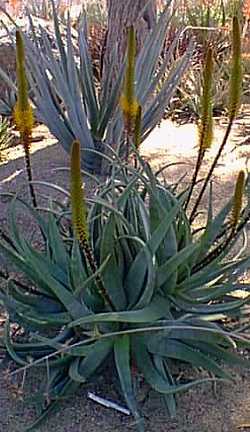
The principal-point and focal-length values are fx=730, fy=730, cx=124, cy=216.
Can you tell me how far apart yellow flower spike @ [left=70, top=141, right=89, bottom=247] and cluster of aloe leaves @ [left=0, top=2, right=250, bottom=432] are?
36 cm

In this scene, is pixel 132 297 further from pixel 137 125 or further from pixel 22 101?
pixel 22 101

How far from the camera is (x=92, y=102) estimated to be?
18.6 ft

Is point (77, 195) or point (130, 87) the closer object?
point (77, 195)

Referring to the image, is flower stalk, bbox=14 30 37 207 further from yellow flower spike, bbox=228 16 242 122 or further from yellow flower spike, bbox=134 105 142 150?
yellow flower spike, bbox=228 16 242 122

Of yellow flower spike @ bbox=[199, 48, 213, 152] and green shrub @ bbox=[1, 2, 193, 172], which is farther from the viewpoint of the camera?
green shrub @ bbox=[1, 2, 193, 172]

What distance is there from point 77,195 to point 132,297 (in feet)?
2.80

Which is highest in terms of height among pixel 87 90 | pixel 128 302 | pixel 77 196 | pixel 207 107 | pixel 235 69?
pixel 235 69

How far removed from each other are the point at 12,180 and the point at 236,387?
3.14 metres

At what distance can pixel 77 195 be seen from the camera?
221 cm

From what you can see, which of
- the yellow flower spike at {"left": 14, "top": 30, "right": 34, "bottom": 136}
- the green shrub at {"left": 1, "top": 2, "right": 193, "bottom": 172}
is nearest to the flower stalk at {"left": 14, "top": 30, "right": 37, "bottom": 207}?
the yellow flower spike at {"left": 14, "top": 30, "right": 34, "bottom": 136}

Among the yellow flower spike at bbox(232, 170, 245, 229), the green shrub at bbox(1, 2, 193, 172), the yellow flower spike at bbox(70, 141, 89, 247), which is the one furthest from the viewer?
the green shrub at bbox(1, 2, 193, 172)

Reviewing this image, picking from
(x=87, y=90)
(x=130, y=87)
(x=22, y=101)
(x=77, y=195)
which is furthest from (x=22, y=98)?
(x=87, y=90)

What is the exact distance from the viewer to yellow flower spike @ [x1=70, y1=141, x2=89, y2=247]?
2.13 meters

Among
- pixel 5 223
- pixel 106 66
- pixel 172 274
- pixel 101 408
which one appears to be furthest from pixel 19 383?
pixel 106 66
